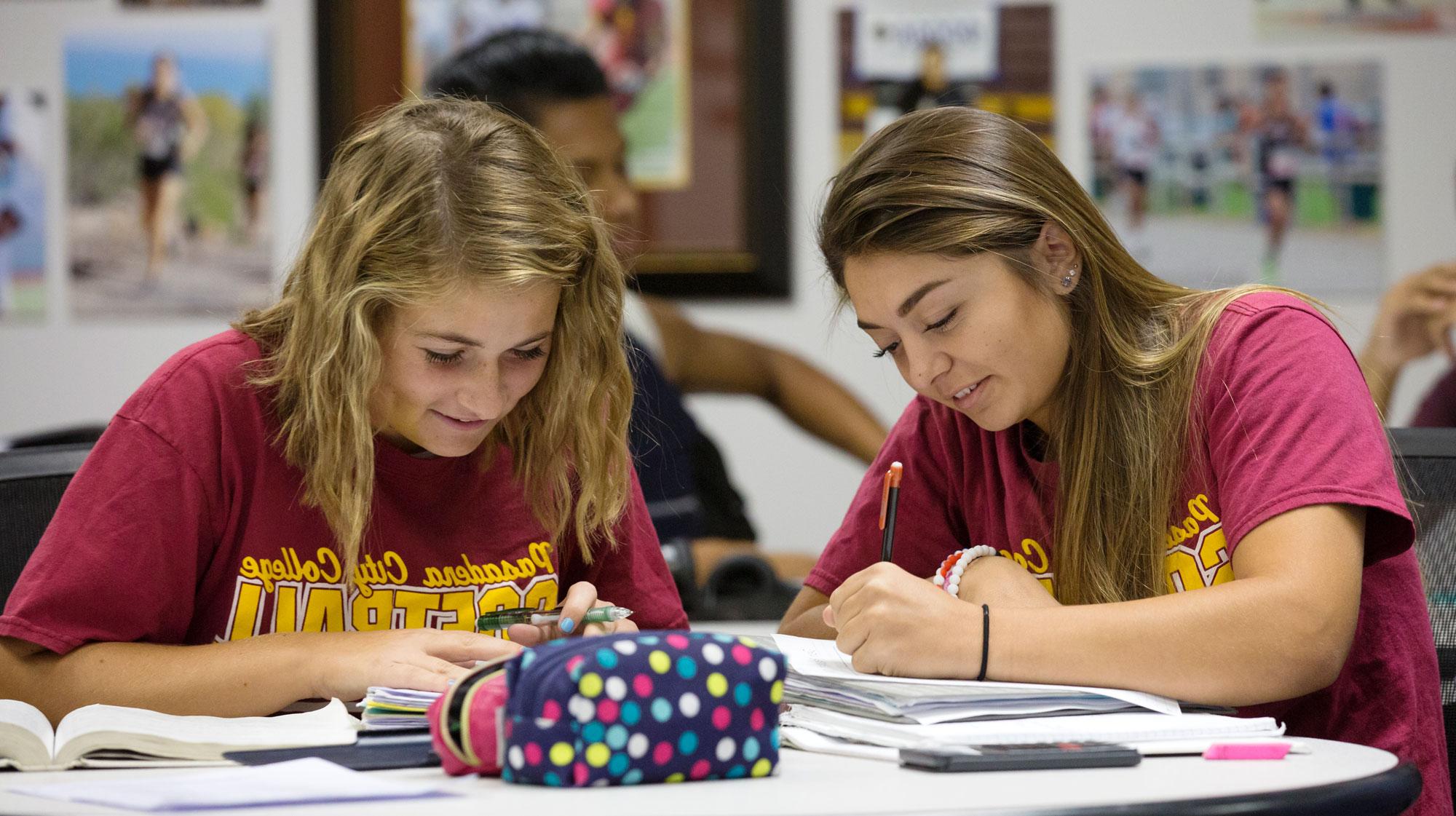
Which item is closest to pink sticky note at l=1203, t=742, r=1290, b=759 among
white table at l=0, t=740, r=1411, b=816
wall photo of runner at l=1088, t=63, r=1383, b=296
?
white table at l=0, t=740, r=1411, b=816

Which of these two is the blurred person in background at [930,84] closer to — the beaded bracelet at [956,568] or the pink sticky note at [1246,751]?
the beaded bracelet at [956,568]

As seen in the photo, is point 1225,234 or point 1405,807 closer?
point 1405,807

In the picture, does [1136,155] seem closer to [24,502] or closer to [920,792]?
[24,502]

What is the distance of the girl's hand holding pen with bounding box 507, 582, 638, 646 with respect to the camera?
Result: 1.22 m

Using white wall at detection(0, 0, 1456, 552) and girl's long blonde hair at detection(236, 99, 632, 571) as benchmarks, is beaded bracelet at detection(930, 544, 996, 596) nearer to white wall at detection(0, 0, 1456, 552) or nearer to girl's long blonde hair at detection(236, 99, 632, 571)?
girl's long blonde hair at detection(236, 99, 632, 571)

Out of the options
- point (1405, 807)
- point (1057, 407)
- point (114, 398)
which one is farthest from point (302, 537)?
point (114, 398)

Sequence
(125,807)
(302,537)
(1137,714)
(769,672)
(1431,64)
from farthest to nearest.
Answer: (1431,64)
(302,537)
(1137,714)
(769,672)
(125,807)

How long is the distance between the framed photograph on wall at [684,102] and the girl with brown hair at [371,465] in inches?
52.7

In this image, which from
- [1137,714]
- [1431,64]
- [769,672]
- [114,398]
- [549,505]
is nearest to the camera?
[769,672]

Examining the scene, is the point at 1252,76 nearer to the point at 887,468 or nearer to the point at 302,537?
the point at 887,468

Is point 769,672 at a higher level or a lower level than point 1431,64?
lower

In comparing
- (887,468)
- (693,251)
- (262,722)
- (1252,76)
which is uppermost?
(1252,76)

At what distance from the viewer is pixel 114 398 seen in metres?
2.84

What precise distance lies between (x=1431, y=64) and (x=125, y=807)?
104 inches
